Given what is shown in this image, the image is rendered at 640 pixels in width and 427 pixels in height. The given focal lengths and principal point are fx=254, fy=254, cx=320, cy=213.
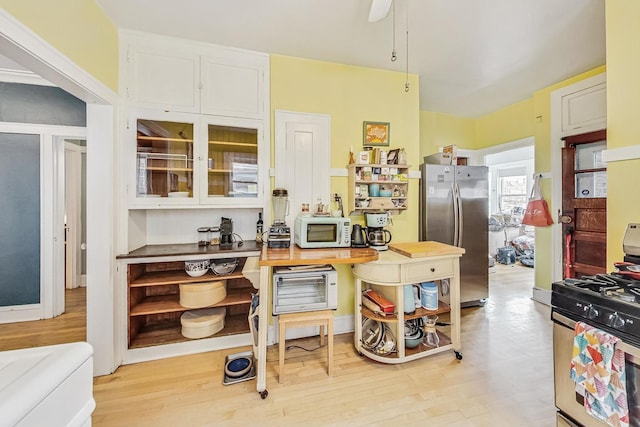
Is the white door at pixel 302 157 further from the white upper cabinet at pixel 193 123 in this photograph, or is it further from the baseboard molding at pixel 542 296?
the baseboard molding at pixel 542 296

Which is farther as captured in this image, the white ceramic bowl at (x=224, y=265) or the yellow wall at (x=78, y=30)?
the white ceramic bowl at (x=224, y=265)

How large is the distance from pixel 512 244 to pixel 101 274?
7160 millimetres

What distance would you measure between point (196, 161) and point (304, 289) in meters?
1.52

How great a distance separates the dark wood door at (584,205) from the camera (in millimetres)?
2781

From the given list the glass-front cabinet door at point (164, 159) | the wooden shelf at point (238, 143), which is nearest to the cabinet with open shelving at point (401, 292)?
the wooden shelf at point (238, 143)

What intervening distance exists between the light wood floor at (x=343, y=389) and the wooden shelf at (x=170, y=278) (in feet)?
2.19

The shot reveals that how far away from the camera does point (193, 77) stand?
7.59ft

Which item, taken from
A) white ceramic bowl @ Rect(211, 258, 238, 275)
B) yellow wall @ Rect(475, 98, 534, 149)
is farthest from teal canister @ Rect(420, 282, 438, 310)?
yellow wall @ Rect(475, 98, 534, 149)

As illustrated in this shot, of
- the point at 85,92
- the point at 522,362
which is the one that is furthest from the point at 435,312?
the point at 85,92

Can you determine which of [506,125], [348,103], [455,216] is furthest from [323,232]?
[506,125]

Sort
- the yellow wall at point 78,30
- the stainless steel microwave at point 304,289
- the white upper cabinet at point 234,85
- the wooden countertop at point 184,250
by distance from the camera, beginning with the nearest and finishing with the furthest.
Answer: the yellow wall at point 78,30 < the stainless steel microwave at point 304,289 < the wooden countertop at point 184,250 < the white upper cabinet at point 234,85

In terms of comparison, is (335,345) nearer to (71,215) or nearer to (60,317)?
(60,317)

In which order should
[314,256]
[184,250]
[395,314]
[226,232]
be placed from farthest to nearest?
1. [226,232]
2. [184,250]
3. [395,314]
4. [314,256]

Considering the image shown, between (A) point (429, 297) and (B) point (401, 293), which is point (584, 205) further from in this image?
(B) point (401, 293)
